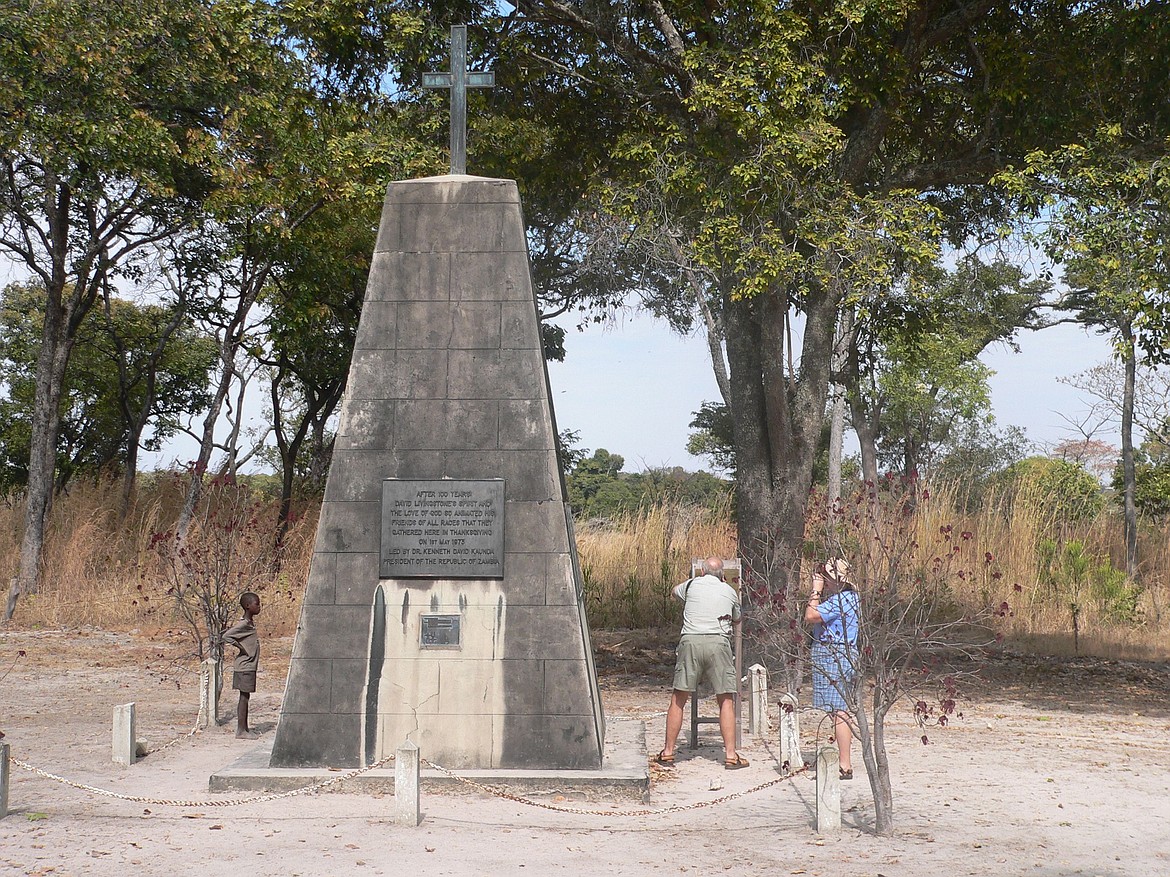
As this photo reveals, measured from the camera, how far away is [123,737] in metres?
8.47

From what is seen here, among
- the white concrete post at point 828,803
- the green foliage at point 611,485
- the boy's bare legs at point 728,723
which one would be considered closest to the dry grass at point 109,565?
the boy's bare legs at point 728,723

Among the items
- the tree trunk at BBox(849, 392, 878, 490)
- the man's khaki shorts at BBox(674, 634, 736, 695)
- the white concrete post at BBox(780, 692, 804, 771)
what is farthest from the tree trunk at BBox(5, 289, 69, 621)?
the tree trunk at BBox(849, 392, 878, 490)

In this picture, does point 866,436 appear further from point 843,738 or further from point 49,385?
point 843,738

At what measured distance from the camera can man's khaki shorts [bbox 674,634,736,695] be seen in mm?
8391

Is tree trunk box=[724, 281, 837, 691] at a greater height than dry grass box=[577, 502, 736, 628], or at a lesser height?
greater

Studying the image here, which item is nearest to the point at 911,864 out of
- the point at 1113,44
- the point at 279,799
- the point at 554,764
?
the point at 554,764

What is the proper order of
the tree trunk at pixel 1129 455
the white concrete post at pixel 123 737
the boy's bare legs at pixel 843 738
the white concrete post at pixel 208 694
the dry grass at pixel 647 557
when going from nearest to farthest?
the boy's bare legs at pixel 843 738, the white concrete post at pixel 123 737, the white concrete post at pixel 208 694, the dry grass at pixel 647 557, the tree trunk at pixel 1129 455

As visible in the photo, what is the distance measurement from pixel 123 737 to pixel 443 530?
2810mm

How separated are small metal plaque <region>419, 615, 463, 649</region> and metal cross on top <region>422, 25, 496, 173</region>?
3.00 metres

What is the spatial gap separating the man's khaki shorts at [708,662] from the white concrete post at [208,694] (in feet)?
12.8

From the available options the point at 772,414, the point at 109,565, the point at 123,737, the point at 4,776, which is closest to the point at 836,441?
the point at 772,414

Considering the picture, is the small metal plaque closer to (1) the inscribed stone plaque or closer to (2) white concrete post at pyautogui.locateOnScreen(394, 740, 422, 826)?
(1) the inscribed stone plaque

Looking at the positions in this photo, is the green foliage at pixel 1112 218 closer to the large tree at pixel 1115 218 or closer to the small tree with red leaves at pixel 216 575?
the large tree at pixel 1115 218

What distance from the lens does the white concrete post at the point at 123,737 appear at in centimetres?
845
